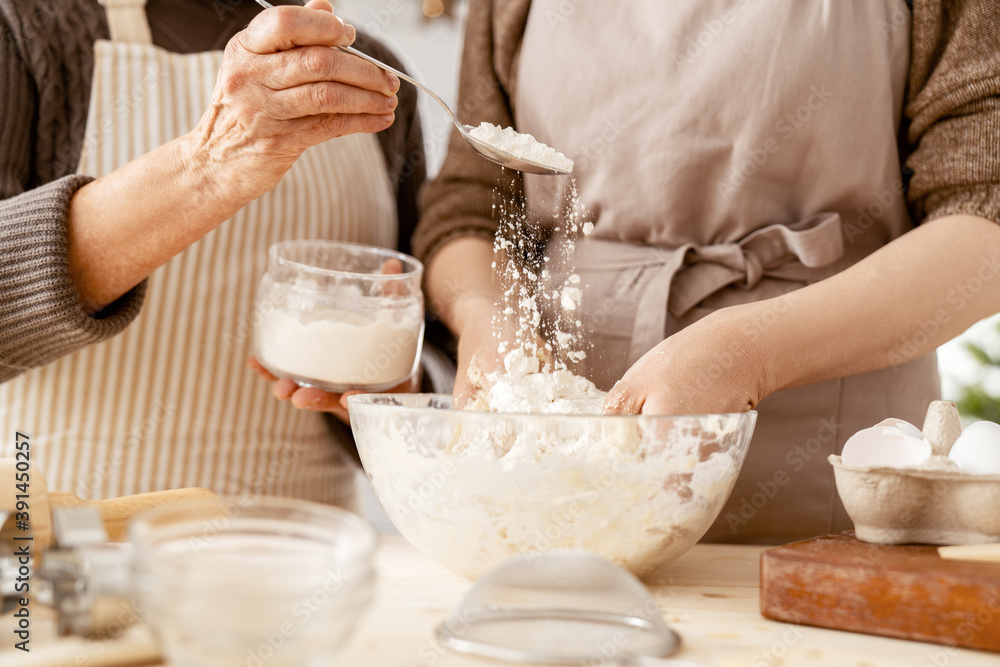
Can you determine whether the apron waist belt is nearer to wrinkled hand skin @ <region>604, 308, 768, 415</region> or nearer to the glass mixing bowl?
wrinkled hand skin @ <region>604, 308, 768, 415</region>

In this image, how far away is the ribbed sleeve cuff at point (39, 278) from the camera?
83 cm

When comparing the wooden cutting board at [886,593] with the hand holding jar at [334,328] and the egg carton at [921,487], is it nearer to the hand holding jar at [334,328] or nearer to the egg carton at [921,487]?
the egg carton at [921,487]

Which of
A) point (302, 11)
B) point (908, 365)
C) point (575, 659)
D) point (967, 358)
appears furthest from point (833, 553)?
point (967, 358)

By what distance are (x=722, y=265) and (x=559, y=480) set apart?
454 mm

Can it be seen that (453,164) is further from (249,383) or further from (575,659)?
(575,659)

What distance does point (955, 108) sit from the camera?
0.88 m

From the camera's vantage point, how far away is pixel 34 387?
1.05 meters

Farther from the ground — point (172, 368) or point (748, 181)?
point (748, 181)

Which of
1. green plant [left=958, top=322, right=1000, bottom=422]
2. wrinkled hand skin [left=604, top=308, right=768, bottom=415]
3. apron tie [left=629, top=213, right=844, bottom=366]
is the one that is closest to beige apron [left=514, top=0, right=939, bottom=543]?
apron tie [left=629, top=213, right=844, bottom=366]

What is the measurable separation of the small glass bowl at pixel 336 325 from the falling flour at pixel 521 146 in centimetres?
21

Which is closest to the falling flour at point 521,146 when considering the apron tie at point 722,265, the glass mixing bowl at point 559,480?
the apron tie at point 722,265

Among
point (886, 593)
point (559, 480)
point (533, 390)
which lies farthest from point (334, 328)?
point (886, 593)

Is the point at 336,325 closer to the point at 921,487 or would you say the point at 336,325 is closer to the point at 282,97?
the point at 282,97

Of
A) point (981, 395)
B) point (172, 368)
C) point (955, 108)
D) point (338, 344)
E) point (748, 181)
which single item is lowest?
point (981, 395)
